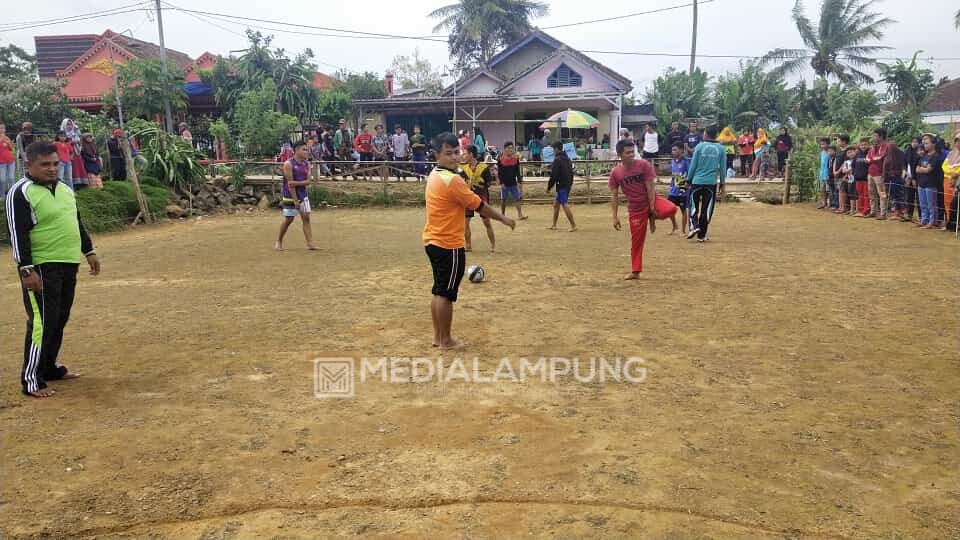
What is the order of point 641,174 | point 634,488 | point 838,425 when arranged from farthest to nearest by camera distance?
point 641,174 → point 838,425 → point 634,488

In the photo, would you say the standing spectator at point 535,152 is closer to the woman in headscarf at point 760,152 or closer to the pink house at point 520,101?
the pink house at point 520,101

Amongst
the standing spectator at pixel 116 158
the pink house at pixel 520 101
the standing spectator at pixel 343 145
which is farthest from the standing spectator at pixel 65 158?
the pink house at pixel 520 101

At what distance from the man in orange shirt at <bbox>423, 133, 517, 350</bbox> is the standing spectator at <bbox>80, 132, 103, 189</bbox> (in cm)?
1268

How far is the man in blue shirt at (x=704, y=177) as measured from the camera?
34.5 ft

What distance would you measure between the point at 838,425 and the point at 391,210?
594 inches

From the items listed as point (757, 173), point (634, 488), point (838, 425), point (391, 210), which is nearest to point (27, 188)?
point (634, 488)

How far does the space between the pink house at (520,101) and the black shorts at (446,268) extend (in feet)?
67.3

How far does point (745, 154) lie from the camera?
21.9 metres

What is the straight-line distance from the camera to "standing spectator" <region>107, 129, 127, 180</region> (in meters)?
16.9

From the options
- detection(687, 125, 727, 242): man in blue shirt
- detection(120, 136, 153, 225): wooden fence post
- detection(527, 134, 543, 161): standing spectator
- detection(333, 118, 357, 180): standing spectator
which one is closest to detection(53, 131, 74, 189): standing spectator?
detection(120, 136, 153, 225): wooden fence post

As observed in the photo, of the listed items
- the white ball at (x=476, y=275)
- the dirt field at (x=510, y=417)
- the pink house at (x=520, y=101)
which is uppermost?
the pink house at (x=520, y=101)

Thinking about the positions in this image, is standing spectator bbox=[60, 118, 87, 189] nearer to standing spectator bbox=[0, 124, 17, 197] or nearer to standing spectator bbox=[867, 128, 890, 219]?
standing spectator bbox=[0, 124, 17, 197]

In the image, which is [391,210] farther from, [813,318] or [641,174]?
[813,318]

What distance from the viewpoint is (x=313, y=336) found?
6.23m
